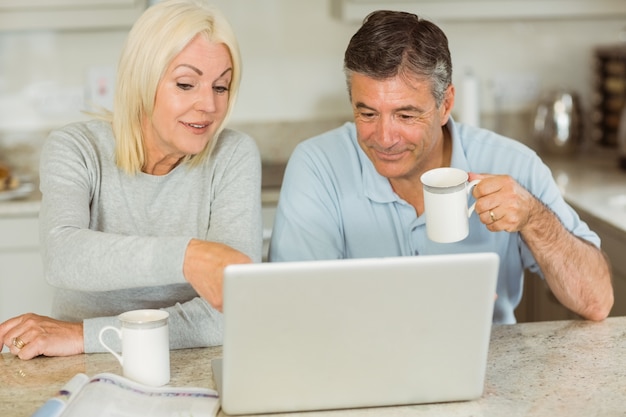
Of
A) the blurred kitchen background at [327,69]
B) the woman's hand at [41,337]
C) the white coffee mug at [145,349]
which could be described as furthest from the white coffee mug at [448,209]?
the blurred kitchen background at [327,69]

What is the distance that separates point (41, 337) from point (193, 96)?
0.54 meters

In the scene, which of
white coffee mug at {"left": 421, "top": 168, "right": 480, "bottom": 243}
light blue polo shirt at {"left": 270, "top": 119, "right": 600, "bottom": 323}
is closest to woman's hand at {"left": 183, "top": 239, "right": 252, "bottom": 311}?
white coffee mug at {"left": 421, "top": 168, "right": 480, "bottom": 243}

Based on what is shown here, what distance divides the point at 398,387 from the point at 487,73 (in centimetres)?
241

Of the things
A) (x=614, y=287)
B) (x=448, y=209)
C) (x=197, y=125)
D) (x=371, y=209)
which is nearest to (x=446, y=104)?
(x=371, y=209)

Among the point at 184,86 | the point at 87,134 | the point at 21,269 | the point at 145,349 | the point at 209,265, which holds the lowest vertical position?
the point at 21,269

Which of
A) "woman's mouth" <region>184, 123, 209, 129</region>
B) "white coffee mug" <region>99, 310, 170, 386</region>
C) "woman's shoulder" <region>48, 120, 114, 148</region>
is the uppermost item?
"woman's mouth" <region>184, 123, 209, 129</region>

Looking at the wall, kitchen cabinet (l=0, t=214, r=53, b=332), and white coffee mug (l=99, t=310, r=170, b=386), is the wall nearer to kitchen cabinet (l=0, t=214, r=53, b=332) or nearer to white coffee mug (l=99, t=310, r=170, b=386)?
kitchen cabinet (l=0, t=214, r=53, b=332)

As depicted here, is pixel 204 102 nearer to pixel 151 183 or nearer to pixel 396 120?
pixel 151 183

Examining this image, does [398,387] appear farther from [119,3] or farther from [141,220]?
[119,3]

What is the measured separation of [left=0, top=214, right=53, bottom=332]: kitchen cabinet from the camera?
2857mm

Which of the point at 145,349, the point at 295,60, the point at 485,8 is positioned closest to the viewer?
the point at 145,349

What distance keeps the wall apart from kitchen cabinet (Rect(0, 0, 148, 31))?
0.27m

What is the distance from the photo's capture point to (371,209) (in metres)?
1.92

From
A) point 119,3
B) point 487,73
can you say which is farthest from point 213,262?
point 487,73
